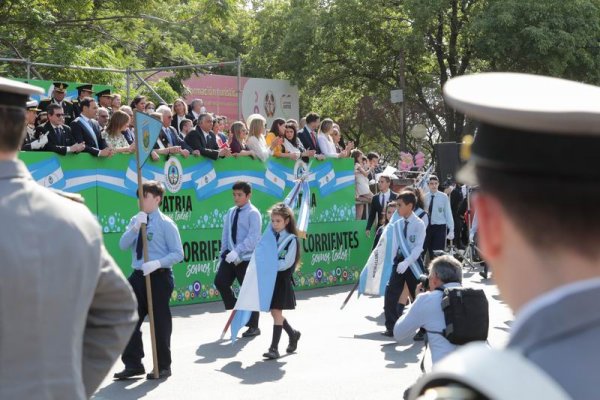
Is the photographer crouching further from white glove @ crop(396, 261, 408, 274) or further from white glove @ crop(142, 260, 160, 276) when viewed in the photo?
white glove @ crop(396, 261, 408, 274)

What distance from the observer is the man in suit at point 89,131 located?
45.1 ft

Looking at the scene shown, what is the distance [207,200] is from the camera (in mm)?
15633

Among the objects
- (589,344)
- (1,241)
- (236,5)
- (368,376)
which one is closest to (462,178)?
(589,344)

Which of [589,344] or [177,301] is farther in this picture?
[177,301]

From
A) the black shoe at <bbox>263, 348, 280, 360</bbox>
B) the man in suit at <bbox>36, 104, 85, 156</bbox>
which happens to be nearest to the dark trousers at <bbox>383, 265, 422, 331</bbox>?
the black shoe at <bbox>263, 348, 280, 360</bbox>

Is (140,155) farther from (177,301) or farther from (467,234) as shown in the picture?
(467,234)

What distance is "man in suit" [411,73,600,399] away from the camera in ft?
4.49

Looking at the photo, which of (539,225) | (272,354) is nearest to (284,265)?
(272,354)

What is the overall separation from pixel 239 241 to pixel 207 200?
2.80 m

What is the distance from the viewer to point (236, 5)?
25766 mm

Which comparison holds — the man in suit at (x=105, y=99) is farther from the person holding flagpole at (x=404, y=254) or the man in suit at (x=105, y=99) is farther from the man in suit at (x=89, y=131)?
the person holding flagpole at (x=404, y=254)

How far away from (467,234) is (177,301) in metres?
11.1

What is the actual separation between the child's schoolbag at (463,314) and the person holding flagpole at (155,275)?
378cm

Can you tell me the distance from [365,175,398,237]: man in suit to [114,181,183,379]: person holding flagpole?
27.7 ft
